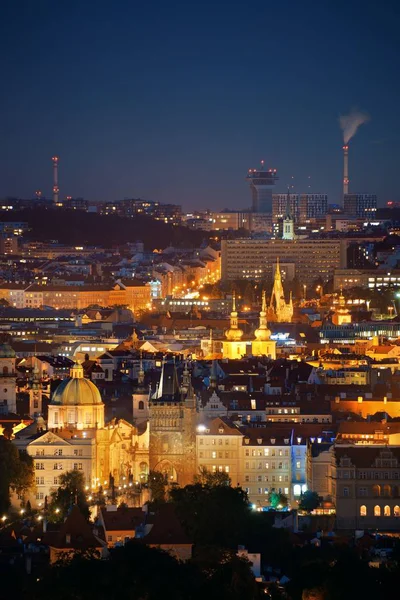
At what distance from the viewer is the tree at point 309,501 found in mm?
49812

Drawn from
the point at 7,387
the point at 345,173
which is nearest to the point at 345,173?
the point at 345,173

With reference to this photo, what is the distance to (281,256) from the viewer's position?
128875 millimetres

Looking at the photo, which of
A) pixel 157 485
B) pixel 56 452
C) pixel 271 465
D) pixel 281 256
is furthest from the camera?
pixel 281 256

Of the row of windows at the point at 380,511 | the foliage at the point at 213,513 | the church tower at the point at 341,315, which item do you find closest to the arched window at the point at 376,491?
the row of windows at the point at 380,511

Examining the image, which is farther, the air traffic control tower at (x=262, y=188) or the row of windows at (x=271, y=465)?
the air traffic control tower at (x=262, y=188)

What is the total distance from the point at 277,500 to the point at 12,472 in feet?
16.0

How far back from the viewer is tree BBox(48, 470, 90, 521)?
47.9 metres

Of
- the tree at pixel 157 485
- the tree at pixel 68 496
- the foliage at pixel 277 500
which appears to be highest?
the tree at pixel 157 485

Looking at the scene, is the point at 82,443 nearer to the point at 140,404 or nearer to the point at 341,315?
the point at 140,404

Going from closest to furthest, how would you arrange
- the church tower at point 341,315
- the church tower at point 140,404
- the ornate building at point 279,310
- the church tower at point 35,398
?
the church tower at point 140,404
the church tower at point 35,398
the church tower at point 341,315
the ornate building at point 279,310

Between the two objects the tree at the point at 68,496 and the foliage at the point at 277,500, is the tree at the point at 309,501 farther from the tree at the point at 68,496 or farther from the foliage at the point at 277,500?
the tree at the point at 68,496

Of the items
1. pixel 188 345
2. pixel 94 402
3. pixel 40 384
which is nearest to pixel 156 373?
pixel 40 384

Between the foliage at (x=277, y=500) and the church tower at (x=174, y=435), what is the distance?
6.15 ft

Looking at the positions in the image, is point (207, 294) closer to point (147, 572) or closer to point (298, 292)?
point (298, 292)
